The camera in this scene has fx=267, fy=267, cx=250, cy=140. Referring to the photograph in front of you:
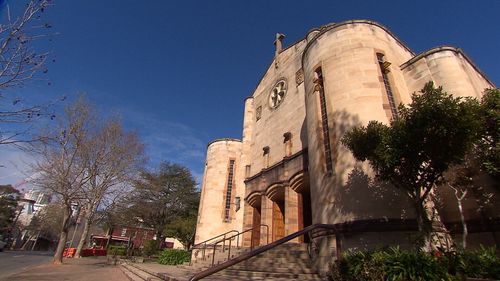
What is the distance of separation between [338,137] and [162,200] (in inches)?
1115

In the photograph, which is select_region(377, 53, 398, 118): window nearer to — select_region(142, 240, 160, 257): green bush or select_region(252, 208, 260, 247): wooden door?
select_region(252, 208, 260, 247): wooden door

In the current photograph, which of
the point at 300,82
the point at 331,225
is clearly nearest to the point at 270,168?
the point at 300,82

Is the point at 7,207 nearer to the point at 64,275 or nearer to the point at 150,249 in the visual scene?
the point at 150,249

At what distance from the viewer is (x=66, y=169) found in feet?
52.5

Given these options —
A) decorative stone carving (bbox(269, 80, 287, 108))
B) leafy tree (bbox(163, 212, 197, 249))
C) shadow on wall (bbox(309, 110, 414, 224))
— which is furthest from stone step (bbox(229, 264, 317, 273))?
leafy tree (bbox(163, 212, 197, 249))

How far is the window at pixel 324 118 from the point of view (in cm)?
1086

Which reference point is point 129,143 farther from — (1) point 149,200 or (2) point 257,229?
(1) point 149,200

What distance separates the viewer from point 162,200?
3359cm

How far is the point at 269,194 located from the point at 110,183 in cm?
1108

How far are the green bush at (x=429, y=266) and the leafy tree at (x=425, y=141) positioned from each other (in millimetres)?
978

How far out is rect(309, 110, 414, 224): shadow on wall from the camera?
863 cm

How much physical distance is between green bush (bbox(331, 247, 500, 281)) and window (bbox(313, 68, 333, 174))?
448 cm

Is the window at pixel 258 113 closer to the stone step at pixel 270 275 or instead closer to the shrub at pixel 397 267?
the stone step at pixel 270 275

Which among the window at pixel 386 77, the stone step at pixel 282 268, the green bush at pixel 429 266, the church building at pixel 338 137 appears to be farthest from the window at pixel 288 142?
the green bush at pixel 429 266
